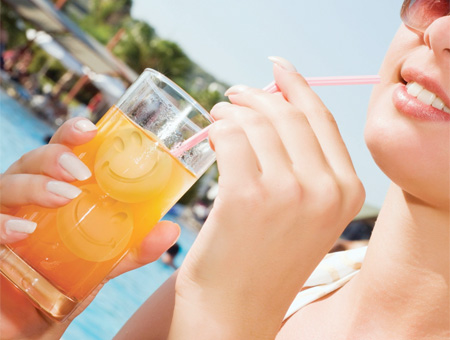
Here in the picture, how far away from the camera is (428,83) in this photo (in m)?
1.40

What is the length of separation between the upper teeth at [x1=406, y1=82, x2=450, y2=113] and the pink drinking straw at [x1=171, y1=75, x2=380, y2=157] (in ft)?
0.56

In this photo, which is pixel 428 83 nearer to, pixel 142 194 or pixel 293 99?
pixel 293 99

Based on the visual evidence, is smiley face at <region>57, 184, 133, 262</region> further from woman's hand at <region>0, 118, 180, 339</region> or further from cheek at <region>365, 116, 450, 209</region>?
cheek at <region>365, 116, 450, 209</region>

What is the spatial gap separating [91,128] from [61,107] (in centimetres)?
1733

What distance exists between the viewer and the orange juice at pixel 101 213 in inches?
45.4

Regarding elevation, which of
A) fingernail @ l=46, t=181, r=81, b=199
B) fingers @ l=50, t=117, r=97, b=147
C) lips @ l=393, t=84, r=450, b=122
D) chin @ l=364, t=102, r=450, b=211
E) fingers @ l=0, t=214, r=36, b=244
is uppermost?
lips @ l=393, t=84, r=450, b=122

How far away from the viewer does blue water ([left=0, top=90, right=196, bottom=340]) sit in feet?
27.2

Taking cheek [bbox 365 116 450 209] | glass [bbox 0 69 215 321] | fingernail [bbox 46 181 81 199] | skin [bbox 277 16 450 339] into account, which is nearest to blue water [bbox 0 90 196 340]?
skin [bbox 277 16 450 339]

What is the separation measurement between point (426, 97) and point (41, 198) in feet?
3.31

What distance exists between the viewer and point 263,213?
3.12 ft

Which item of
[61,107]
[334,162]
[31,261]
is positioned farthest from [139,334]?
[61,107]

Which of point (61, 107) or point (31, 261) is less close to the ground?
point (31, 261)

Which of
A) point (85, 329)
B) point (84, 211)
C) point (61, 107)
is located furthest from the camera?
point (61, 107)

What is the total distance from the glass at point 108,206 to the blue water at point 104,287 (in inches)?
167
